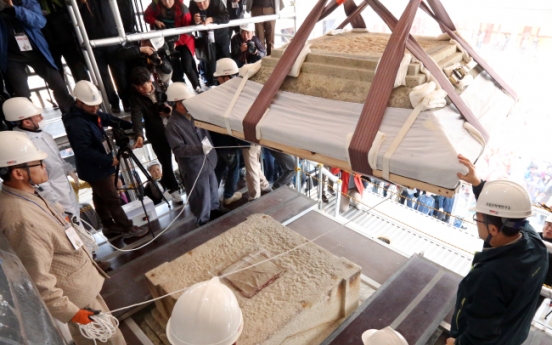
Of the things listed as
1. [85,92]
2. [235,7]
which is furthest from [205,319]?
[235,7]

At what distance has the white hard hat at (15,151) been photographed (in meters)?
2.23

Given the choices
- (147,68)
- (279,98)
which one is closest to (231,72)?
(147,68)

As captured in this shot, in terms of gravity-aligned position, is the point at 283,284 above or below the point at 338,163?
below

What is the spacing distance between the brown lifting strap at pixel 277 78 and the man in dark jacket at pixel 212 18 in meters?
2.78

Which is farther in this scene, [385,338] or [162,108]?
[162,108]

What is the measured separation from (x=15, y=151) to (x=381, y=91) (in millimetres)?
2409

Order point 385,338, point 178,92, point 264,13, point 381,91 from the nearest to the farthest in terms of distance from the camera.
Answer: point 381,91
point 385,338
point 178,92
point 264,13

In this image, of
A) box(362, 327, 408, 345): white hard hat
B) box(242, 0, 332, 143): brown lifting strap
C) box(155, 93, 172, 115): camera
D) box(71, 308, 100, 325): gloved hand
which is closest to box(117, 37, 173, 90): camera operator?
box(155, 93, 172, 115): camera

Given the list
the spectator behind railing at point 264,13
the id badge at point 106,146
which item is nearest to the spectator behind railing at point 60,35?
the id badge at point 106,146

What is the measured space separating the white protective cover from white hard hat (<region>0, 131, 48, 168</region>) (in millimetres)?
1129

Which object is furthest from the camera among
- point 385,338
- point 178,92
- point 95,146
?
point 178,92

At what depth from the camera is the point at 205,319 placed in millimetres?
1543

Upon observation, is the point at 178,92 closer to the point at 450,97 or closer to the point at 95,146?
the point at 95,146

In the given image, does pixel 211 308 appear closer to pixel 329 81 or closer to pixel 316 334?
pixel 329 81
